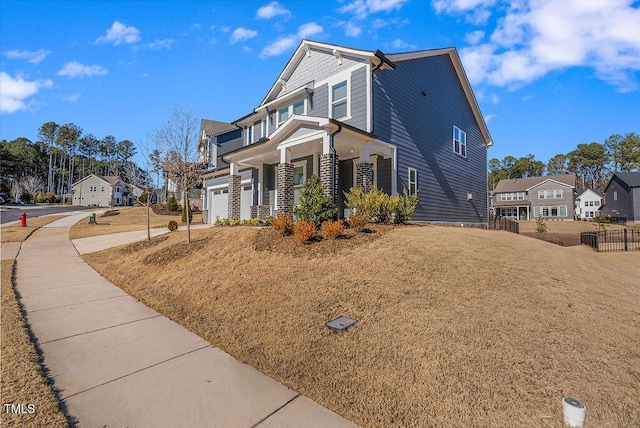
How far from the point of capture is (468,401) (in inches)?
109

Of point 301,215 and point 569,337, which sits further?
point 301,215

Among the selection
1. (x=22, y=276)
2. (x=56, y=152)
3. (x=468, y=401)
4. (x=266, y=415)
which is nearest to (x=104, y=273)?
(x=22, y=276)

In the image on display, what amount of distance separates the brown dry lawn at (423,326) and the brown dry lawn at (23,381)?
1.71 m

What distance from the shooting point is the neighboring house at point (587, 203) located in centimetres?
5703

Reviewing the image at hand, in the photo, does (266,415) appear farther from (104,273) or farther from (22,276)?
(22,276)

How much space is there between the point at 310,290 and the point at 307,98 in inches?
470

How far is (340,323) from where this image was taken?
4.20 meters

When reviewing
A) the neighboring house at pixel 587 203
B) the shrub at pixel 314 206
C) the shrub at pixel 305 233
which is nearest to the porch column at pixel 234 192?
the shrub at pixel 314 206

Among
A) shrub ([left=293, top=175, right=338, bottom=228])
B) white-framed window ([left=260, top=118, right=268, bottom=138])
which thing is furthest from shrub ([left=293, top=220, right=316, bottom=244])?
white-framed window ([left=260, top=118, right=268, bottom=138])

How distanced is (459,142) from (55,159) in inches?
3693

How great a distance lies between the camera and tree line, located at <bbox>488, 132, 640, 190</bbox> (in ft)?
222

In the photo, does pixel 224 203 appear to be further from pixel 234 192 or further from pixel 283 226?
pixel 283 226

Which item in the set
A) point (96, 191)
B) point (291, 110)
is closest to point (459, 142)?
point (291, 110)

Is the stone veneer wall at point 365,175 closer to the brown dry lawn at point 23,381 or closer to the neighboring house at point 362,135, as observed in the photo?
the neighboring house at point 362,135
